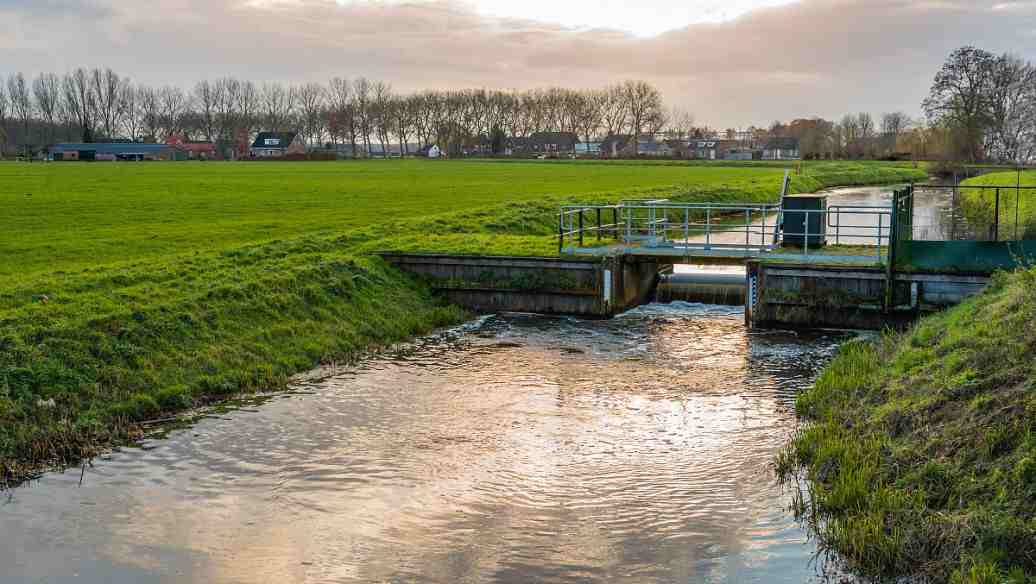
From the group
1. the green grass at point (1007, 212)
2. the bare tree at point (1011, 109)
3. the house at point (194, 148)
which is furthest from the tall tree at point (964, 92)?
the house at point (194, 148)

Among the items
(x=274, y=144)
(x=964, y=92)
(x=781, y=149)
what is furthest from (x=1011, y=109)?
(x=274, y=144)

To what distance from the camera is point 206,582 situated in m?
9.52

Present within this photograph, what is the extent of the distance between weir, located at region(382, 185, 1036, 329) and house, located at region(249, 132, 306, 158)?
149966mm

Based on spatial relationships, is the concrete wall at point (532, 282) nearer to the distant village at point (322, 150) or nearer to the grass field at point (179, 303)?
the grass field at point (179, 303)

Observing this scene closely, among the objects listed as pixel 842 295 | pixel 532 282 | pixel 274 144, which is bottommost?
pixel 842 295

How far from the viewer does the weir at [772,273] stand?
21.0 m

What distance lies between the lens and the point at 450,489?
39.1 ft

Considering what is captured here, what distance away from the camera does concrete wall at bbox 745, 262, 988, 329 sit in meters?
21.0

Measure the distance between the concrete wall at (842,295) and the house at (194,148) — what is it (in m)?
158

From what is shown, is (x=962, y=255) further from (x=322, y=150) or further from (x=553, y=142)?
(x=553, y=142)

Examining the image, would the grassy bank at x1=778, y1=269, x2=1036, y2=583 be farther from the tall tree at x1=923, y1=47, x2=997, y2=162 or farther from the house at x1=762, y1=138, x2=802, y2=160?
the house at x1=762, y1=138, x2=802, y2=160

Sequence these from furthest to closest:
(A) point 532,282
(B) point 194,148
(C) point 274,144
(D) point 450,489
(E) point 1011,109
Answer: (B) point 194,148 < (C) point 274,144 < (E) point 1011,109 < (A) point 532,282 < (D) point 450,489

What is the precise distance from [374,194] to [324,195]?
2.95m

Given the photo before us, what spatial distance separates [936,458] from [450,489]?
18.8 ft
